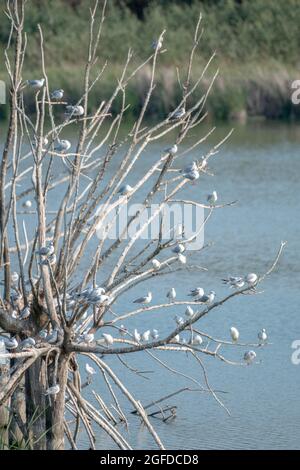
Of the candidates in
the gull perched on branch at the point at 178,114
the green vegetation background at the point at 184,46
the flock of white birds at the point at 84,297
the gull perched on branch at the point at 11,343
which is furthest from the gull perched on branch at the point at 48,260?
the green vegetation background at the point at 184,46

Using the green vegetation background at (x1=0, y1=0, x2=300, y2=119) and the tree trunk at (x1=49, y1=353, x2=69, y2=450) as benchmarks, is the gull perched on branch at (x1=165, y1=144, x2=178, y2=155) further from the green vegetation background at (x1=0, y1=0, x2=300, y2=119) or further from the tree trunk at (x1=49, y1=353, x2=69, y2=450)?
the green vegetation background at (x1=0, y1=0, x2=300, y2=119)

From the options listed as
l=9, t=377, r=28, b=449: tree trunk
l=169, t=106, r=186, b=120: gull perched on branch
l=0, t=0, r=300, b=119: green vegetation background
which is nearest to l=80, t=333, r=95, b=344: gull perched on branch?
l=9, t=377, r=28, b=449: tree trunk

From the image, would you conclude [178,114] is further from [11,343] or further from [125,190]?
[11,343]

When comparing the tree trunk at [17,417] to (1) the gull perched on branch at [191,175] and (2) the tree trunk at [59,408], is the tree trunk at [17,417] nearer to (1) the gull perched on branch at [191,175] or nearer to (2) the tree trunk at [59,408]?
(2) the tree trunk at [59,408]

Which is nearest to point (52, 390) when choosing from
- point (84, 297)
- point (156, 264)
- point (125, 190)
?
point (84, 297)

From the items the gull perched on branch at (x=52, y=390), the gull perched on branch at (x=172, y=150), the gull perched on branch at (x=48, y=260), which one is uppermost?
the gull perched on branch at (x=172, y=150)

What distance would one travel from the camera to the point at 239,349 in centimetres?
736

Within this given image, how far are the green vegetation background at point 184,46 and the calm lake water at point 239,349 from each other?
23.3ft

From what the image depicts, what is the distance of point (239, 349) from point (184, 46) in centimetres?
1656

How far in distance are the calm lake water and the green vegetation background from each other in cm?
710

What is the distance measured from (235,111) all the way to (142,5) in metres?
7.67

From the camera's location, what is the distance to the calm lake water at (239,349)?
607 centimetres

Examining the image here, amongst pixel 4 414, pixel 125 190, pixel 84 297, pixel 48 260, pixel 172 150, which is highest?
pixel 172 150
